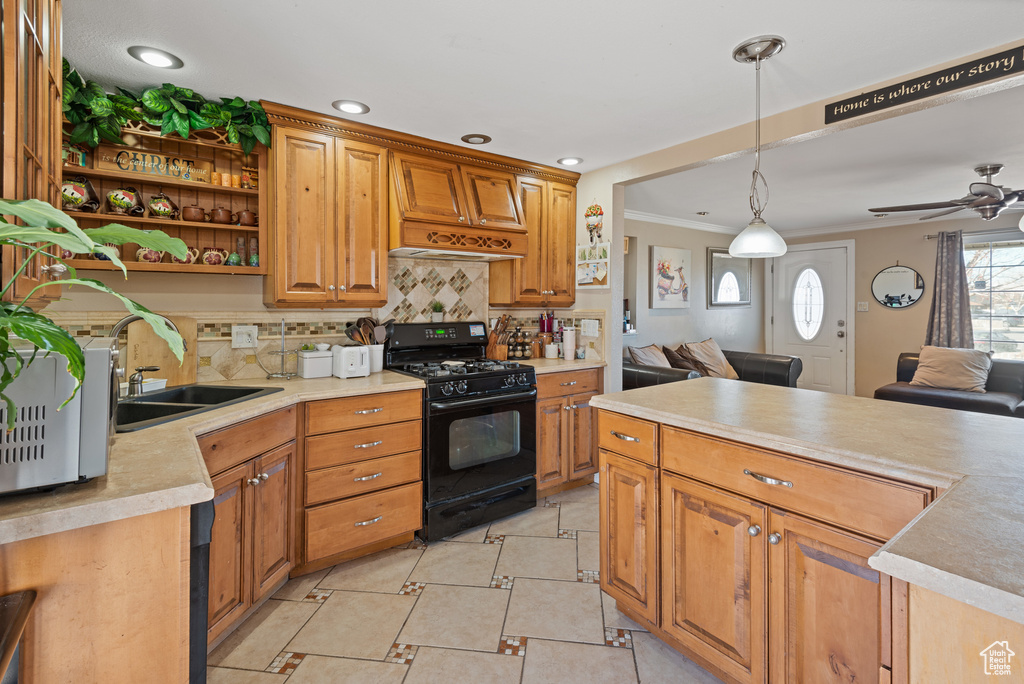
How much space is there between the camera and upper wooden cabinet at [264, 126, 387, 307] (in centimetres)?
251

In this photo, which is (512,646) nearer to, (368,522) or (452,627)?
(452,627)

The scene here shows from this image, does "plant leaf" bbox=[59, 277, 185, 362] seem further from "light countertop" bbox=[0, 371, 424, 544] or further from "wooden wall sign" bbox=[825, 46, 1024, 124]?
"wooden wall sign" bbox=[825, 46, 1024, 124]

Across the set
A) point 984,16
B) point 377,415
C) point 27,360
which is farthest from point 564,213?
point 27,360

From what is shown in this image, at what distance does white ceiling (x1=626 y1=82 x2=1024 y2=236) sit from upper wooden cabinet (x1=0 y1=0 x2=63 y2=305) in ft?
11.5

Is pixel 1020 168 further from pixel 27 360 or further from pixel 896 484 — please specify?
pixel 27 360

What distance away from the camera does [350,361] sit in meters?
2.61

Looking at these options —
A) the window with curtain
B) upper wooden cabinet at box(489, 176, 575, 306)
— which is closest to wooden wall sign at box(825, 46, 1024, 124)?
upper wooden cabinet at box(489, 176, 575, 306)

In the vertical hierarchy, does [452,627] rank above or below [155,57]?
below

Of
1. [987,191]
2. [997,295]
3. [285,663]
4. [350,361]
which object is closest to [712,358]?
[987,191]

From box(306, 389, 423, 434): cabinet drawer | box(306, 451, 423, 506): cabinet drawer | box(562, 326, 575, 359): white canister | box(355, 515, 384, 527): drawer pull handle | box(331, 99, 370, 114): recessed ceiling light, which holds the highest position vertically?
box(331, 99, 370, 114): recessed ceiling light

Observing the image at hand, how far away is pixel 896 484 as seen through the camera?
1.17m

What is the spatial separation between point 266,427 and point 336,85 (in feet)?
5.15

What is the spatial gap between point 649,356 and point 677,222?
6.40 ft

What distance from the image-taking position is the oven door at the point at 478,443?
2590mm
